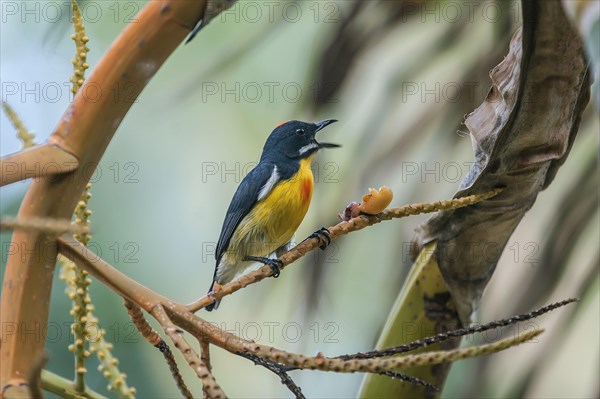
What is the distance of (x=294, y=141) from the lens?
2.21 m

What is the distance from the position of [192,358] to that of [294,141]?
1538 millimetres

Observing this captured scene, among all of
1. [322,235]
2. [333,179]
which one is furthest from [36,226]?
[333,179]

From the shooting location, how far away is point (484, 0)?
1.62m

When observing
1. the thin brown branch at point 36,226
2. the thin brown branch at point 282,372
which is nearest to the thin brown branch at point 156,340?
the thin brown branch at point 282,372

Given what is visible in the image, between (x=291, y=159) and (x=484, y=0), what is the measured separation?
2.47ft

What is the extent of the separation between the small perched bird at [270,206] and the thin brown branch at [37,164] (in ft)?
4.15

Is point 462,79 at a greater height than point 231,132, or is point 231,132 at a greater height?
point 231,132

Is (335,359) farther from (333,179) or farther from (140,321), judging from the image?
(333,179)

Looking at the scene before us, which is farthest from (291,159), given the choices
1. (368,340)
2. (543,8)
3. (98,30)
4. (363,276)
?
(543,8)

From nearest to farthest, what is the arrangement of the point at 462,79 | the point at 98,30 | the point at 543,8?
the point at 543,8, the point at 462,79, the point at 98,30

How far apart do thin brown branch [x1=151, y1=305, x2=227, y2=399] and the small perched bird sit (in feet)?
4.00

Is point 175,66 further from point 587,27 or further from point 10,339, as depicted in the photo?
point 587,27

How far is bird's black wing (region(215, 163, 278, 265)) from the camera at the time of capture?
2.08 meters

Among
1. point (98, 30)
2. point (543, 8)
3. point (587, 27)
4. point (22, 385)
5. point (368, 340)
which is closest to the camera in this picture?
point (587, 27)
